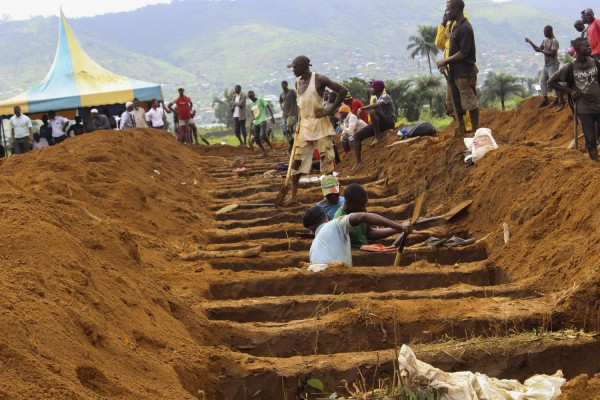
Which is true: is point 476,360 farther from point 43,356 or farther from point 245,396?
point 43,356

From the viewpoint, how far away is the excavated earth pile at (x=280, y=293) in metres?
5.31

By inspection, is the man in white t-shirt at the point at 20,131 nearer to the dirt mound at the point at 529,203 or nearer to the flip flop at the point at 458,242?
the dirt mound at the point at 529,203

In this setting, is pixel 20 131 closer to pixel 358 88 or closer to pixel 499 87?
pixel 358 88

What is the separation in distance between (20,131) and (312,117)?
11142 mm

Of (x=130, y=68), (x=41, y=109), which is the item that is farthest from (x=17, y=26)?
(x=41, y=109)

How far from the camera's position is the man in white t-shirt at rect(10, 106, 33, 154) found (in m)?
21.0

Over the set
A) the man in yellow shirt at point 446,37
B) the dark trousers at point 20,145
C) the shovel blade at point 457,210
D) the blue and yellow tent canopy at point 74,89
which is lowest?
the shovel blade at point 457,210

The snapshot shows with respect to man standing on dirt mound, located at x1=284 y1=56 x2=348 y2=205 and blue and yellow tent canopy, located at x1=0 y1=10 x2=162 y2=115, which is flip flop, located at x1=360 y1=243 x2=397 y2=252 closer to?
man standing on dirt mound, located at x1=284 y1=56 x2=348 y2=205

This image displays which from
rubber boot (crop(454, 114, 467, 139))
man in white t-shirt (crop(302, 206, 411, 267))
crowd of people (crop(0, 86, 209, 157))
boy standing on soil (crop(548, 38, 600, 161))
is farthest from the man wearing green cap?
crowd of people (crop(0, 86, 209, 157))

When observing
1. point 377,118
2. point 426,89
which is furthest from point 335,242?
point 426,89

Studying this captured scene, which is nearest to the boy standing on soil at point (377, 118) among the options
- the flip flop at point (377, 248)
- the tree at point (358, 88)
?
the flip flop at point (377, 248)

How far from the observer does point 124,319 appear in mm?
6098

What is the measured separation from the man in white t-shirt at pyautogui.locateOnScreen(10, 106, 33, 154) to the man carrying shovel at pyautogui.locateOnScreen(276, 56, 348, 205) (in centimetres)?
1042

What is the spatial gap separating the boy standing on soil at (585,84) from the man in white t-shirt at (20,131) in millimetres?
13659
